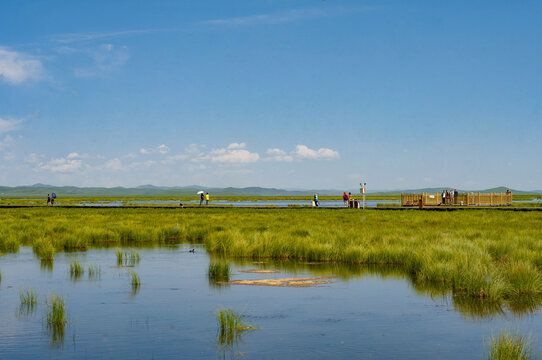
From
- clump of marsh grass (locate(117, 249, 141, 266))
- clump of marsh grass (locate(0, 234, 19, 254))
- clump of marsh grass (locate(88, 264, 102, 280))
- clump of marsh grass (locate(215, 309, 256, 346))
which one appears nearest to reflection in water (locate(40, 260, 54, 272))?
clump of marsh grass (locate(88, 264, 102, 280))

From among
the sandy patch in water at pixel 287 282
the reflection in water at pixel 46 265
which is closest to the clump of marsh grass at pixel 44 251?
the reflection in water at pixel 46 265

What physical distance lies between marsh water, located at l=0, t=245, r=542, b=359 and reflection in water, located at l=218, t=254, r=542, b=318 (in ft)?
0.38

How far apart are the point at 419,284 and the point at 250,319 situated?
6.82 metres

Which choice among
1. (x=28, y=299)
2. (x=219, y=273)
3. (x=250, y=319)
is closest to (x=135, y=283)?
(x=219, y=273)

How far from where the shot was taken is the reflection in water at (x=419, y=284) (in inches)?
566

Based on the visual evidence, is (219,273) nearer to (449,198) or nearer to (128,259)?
(128,259)

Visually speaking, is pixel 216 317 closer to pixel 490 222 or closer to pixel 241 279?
pixel 241 279

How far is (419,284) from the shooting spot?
18.1 m

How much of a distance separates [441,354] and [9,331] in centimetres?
850

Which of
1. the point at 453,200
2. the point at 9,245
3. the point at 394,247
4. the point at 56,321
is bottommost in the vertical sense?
the point at 56,321

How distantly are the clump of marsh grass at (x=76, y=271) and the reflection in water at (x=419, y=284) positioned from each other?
5.87m

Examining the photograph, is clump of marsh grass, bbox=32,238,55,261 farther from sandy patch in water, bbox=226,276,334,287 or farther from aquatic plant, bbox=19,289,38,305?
sandy patch in water, bbox=226,276,334,287

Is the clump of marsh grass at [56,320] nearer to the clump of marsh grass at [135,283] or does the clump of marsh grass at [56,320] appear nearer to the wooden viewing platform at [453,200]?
the clump of marsh grass at [135,283]

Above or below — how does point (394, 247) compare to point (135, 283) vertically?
above
